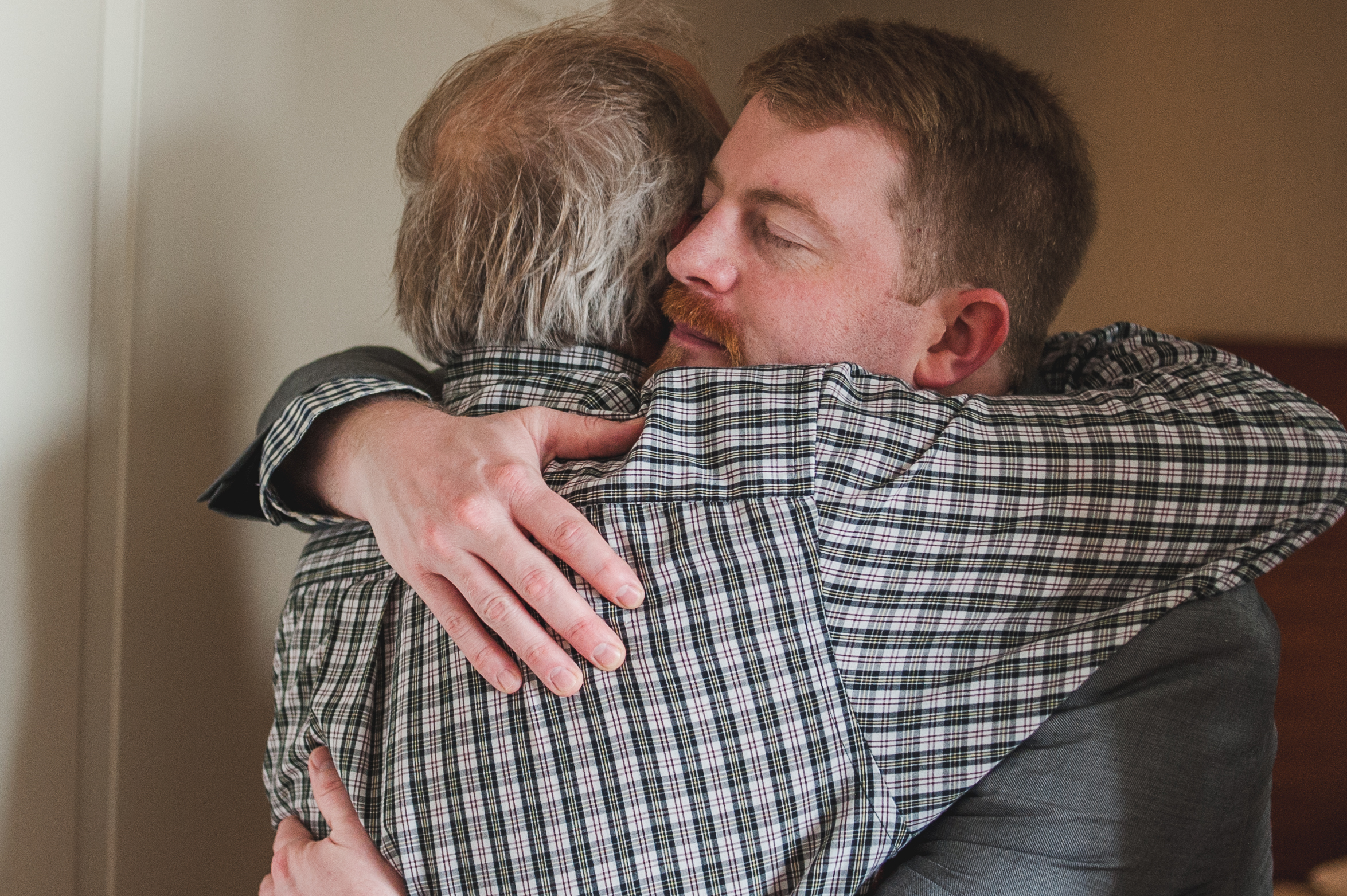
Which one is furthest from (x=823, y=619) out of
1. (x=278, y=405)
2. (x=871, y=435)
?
(x=278, y=405)

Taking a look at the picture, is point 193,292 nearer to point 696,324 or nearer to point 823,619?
point 696,324

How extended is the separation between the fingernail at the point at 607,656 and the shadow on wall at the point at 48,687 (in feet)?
2.38

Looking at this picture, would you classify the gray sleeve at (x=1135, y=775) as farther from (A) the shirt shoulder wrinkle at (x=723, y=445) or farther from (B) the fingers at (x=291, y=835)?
(B) the fingers at (x=291, y=835)

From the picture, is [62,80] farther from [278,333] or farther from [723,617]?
[723,617]

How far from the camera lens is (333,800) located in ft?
3.03

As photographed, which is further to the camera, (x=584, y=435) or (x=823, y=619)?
(x=584, y=435)

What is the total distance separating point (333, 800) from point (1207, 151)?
1995mm

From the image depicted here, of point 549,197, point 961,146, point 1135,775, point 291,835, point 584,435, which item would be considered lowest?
point 291,835

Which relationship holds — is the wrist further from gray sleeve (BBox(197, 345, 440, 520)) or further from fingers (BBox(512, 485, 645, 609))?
fingers (BBox(512, 485, 645, 609))

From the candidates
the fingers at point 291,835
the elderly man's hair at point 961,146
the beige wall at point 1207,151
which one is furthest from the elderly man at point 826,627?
the beige wall at point 1207,151

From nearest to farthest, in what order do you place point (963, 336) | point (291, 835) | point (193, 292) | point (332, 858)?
1. point (332, 858)
2. point (291, 835)
3. point (963, 336)
4. point (193, 292)

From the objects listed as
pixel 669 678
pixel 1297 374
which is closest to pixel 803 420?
pixel 669 678

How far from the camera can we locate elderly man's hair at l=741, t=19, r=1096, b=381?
1.07 meters

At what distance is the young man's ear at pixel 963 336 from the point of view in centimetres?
110
